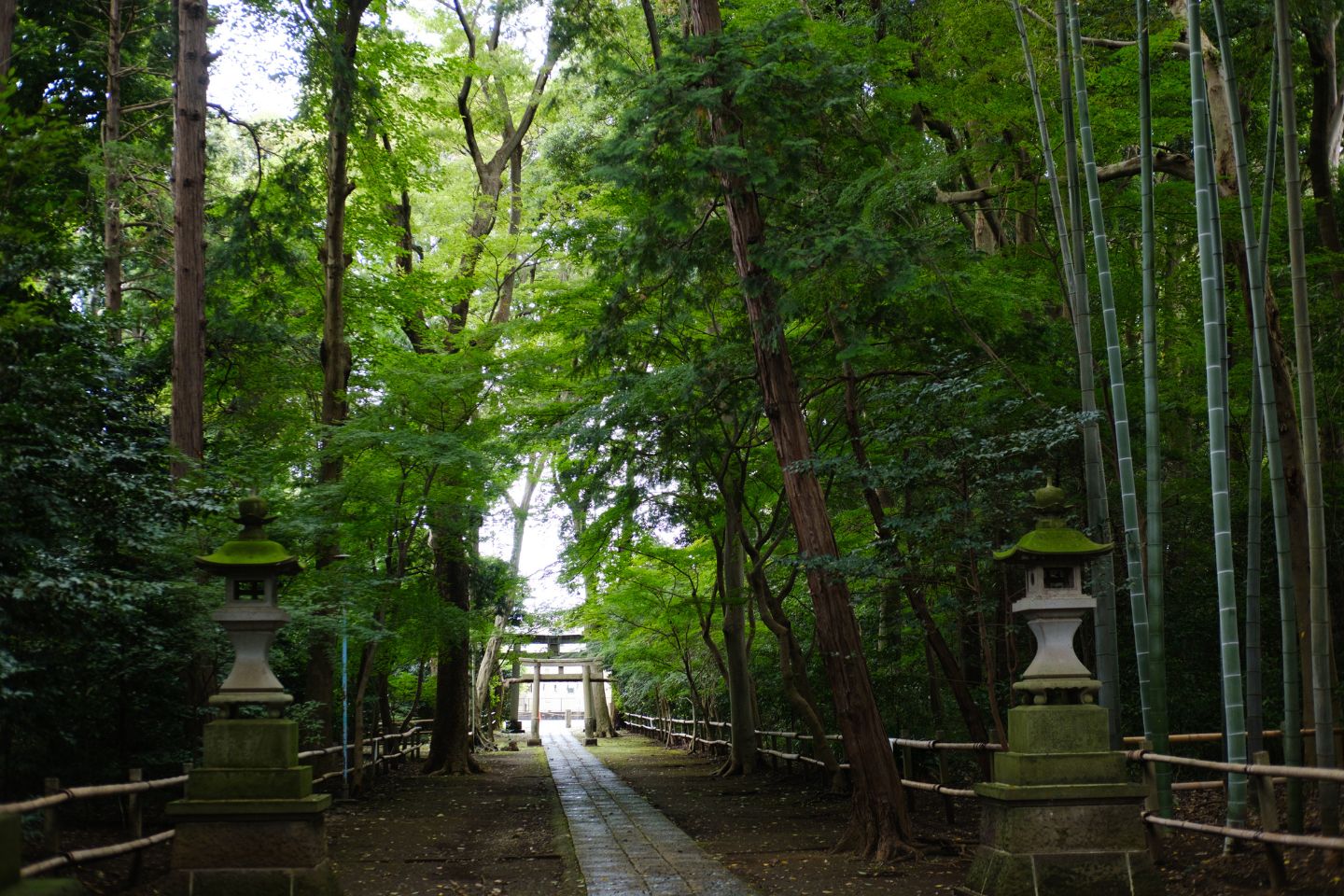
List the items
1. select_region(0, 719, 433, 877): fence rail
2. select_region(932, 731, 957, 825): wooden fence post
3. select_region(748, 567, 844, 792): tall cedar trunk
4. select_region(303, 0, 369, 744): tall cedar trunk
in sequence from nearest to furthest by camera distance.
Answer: select_region(0, 719, 433, 877): fence rail, select_region(932, 731, 957, 825): wooden fence post, select_region(748, 567, 844, 792): tall cedar trunk, select_region(303, 0, 369, 744): tall cedar trunk

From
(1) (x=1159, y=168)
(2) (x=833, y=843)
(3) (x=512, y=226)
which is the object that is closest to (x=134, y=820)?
(2) (x=833, y=843)

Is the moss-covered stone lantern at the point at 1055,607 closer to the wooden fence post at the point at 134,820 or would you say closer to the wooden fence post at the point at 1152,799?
the wooden fence post at the point at 1152,799

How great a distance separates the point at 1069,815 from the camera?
643 centimetres

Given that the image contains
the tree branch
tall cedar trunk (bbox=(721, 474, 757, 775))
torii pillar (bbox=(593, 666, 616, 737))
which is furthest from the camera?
torii pillar (bbox=(593, 666, 616, 737))

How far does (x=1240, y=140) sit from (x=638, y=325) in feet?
19.8

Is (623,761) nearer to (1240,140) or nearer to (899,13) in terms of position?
(899,13)

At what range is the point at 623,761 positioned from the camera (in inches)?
952

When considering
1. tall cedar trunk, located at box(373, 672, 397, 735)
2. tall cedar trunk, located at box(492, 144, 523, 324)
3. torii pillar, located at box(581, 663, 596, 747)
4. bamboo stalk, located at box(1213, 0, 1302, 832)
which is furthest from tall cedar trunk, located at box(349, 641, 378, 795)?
torii pillar, located at box(581, 663, 596, 747)

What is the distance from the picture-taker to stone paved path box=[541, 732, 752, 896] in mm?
7734

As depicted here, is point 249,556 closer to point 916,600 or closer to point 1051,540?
point 1051,540

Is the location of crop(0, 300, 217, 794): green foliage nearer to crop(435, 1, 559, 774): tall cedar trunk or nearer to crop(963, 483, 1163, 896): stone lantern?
crop(963, 483, 1163, 896): stone lantern

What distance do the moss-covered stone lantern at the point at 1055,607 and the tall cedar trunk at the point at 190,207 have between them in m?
7.75

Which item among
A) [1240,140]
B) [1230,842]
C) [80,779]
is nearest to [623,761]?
[80,779]

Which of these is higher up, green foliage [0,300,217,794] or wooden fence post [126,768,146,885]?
green foliage [0,300,217,794]
